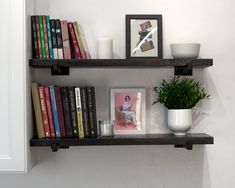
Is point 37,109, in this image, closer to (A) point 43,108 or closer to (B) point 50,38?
(A) point 43,108

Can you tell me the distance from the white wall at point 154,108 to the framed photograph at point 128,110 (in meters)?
0.05

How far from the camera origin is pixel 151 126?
1997 millimetres

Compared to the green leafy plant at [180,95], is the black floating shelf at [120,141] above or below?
below

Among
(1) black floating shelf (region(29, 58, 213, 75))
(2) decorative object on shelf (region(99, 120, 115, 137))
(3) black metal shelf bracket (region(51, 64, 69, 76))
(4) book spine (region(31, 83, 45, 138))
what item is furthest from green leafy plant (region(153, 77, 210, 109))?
(4) book spine (region(31, 83, 45, 138))

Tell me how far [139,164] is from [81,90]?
0.53 m

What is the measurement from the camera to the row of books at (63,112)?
1.84 meters

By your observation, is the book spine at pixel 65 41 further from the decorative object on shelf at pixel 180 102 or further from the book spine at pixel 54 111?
the decorative object on shelf at pixel 180 102

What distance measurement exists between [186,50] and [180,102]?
10.6 inches

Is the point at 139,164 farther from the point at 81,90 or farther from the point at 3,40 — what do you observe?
the point at 3,40

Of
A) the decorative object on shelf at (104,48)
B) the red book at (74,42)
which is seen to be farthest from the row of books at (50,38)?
the decorative object on shelf at (104,48)

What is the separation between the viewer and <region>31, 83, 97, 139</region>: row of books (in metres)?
1.84

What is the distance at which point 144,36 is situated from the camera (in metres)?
1.94

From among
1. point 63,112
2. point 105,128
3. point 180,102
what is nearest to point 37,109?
point 63,112

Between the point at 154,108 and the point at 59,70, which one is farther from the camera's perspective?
the point at 154,108
